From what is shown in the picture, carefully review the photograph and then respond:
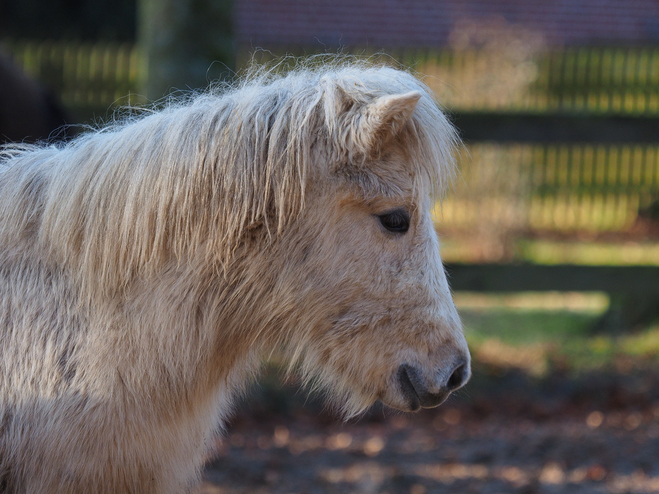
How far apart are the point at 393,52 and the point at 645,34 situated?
6.93 metres

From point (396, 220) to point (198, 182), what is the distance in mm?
646

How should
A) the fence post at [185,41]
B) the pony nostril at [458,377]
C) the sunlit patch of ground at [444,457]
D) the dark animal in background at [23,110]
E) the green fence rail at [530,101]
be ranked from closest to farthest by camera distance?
1. the pony nostril at [458,377]
2. the sunlit patch of ground at [444,457]
3. the fence post at [185,41]
4. the dark animal in background at [23,110]
5. the green fence rail at [530,101]

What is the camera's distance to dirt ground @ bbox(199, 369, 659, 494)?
4.01 meters

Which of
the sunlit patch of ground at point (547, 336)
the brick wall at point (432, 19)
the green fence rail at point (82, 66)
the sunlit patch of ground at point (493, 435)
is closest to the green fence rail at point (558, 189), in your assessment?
the sunlit patch of ground at point (547, 336)

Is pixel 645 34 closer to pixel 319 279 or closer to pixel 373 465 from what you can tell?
pixel 373 465

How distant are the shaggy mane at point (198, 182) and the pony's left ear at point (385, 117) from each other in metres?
0.04

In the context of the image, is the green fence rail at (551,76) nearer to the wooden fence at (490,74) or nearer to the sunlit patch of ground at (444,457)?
the wooden fence at (490,74)

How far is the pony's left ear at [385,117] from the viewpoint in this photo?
191 centimetres

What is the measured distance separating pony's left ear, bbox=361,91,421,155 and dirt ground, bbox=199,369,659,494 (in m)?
2.18

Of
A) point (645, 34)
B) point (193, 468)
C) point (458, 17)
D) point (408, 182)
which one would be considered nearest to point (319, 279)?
point (408, 182)

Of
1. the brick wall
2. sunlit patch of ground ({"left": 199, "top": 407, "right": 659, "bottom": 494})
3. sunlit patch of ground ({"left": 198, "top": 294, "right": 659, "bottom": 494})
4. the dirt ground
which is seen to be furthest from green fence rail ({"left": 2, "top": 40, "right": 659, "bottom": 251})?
sunlit patch of ground ({"left": 199, "top": 407, "right": 659, "bottom": 494})

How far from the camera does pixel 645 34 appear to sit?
13586mm

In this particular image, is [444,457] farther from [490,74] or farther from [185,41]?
[490,74]

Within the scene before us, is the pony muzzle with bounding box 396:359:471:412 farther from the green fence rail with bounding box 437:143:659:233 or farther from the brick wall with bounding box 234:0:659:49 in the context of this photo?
the brick wall with bounding box 234:0:659:49
